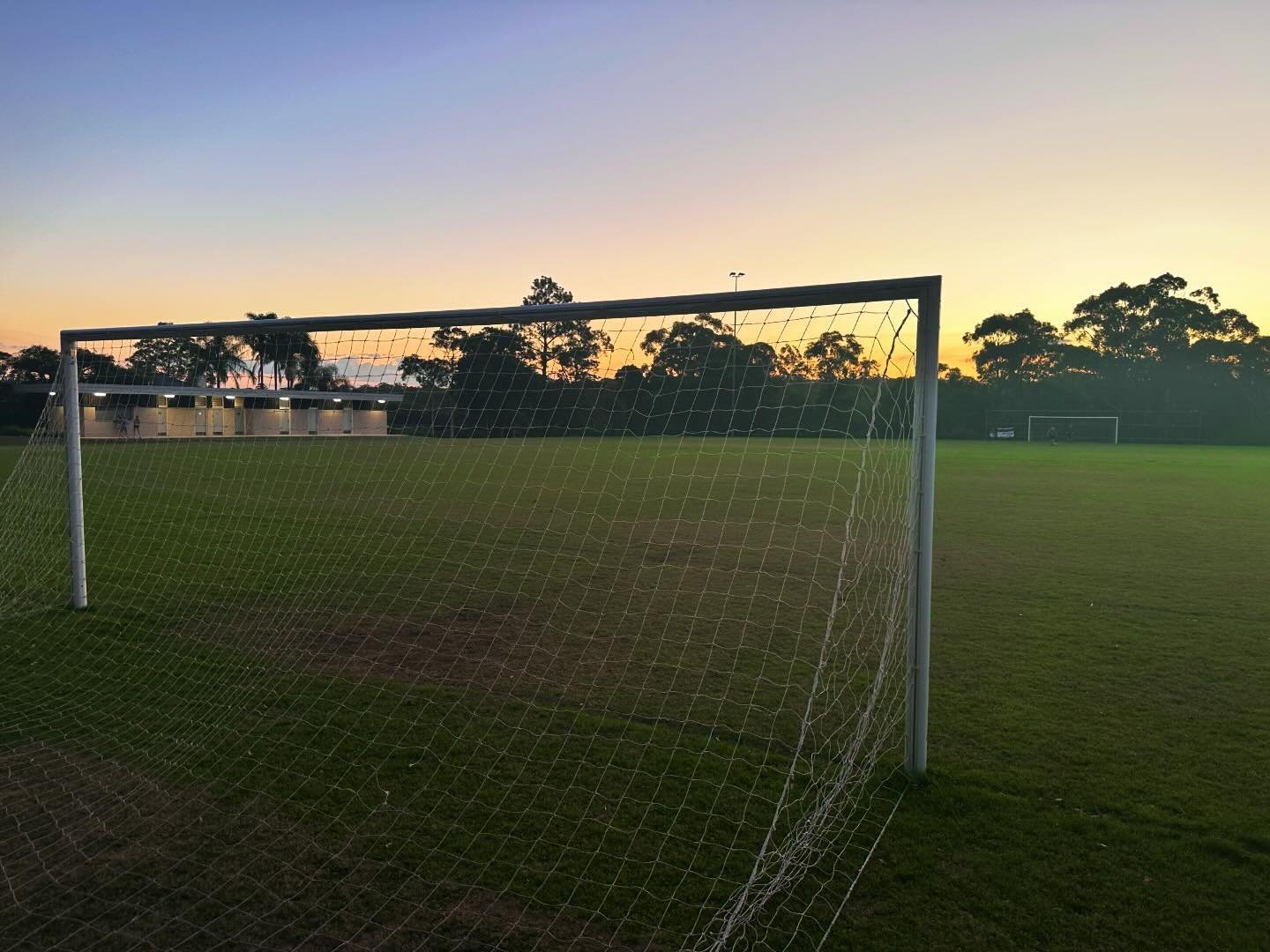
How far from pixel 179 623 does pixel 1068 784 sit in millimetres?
5700

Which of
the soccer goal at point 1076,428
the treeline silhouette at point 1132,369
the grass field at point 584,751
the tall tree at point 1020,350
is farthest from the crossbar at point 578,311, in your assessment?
the tall tree at point 1020,350

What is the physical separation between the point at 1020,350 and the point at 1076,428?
28.2 feet

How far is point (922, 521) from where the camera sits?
10.6 feet

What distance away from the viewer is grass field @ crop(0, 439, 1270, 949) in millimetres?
2428

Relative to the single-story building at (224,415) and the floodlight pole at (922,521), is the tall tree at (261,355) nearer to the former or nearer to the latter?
the floodlight pole at (922,521)

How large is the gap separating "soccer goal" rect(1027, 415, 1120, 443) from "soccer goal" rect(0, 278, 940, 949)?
163 ft

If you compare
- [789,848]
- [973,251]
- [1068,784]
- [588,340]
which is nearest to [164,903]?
[789,848]

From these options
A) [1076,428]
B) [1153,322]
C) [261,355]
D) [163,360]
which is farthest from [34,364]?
[1153,322]

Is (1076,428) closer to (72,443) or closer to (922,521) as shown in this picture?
(922,521)

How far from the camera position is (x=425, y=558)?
27.6ft

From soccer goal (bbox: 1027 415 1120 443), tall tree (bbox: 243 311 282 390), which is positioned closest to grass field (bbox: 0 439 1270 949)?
tall tree (bbox: 243 311 282 390)

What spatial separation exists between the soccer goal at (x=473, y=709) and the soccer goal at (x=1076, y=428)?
4974 centimetres

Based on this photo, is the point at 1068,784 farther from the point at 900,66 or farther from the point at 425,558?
the point at 900,66

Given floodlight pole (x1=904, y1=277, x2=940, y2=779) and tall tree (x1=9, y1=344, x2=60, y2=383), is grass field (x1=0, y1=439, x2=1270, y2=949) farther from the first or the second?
tall tree (x1=9, y1=344, x2=60, y2=383)
